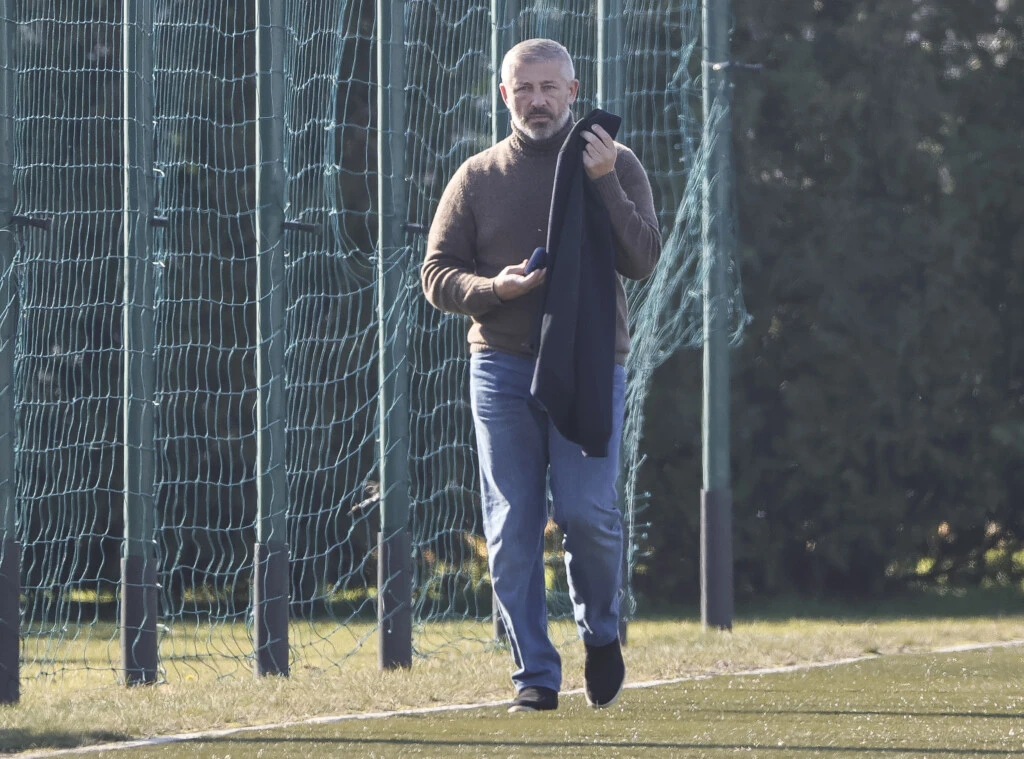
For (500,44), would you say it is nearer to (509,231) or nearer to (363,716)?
(363,716)

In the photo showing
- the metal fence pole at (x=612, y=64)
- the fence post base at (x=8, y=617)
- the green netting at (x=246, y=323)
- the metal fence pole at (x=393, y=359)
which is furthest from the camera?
the green netting at (x=246, y=323)

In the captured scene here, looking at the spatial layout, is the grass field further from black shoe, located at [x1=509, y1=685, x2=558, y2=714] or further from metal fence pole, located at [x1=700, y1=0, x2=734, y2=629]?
metal fence pole, located at [x1=700, y1=0, x2=734, y2=629]

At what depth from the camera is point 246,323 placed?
39.8 ft

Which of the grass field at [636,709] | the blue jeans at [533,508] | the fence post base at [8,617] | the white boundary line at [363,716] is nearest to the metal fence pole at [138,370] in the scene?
the grass field at [636,709]

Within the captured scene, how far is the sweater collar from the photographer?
497cm

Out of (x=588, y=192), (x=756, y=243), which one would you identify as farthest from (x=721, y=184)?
(x=588, y=192)

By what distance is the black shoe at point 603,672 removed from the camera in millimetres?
5039

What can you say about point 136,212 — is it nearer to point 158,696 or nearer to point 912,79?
point 158,696

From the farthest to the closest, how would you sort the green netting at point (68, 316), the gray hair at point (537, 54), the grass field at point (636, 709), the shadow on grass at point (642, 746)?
the green netting at point (68, 316), the grass field at point (636, 709), the shadow on grass at point (642, 746), the gray hair at point (537, 54)

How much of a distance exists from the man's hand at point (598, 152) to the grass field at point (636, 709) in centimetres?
177

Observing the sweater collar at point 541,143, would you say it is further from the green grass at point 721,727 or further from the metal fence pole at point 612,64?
the metal fence pole at point 612,64

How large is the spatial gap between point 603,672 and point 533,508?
502mm

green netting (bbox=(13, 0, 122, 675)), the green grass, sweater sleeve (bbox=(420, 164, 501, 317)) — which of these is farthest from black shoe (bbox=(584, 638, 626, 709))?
green netting (bbox=(13, 0, 122, 675))

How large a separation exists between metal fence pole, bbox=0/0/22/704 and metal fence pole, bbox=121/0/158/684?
0.74 meters
